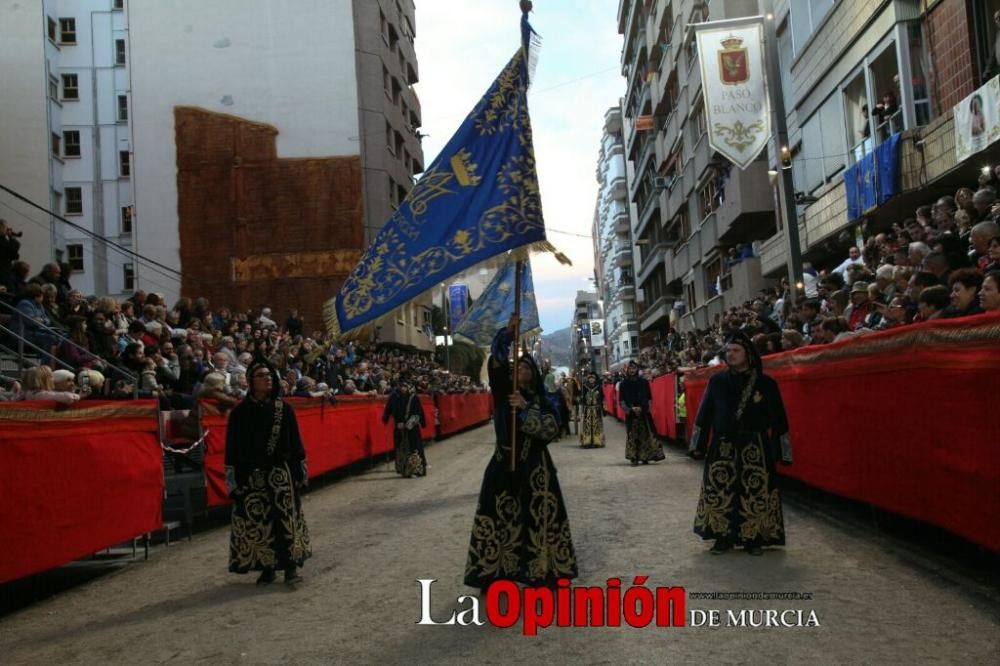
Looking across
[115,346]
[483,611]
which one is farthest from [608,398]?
[483,611]

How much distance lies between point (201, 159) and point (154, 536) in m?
31.0

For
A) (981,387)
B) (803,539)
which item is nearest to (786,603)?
(981,387)

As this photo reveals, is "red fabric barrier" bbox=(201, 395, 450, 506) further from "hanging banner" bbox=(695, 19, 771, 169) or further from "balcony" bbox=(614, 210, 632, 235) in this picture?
"balcony" bbox=(614, 210, 632, 235)

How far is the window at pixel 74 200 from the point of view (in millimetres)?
45875

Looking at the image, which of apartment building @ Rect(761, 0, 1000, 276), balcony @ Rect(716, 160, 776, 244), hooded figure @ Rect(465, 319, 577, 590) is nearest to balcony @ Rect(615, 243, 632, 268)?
balcony @ Rect(716, 160, 776, 244)

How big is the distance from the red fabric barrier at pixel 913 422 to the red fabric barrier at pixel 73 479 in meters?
6.53

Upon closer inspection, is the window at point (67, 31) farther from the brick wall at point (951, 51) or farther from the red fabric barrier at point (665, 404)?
the brick wall at point (951, 51)

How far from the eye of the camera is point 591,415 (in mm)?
22719

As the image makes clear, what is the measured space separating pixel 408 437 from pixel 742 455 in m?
10.4

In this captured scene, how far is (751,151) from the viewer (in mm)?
21500

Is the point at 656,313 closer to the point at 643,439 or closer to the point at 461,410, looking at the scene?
the point at 461,410

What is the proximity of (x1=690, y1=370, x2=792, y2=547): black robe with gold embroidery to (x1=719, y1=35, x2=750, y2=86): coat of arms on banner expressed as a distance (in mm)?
15381

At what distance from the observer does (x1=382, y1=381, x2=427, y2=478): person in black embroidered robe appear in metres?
17.5

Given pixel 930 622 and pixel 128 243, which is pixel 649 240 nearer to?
pixel 128 243
